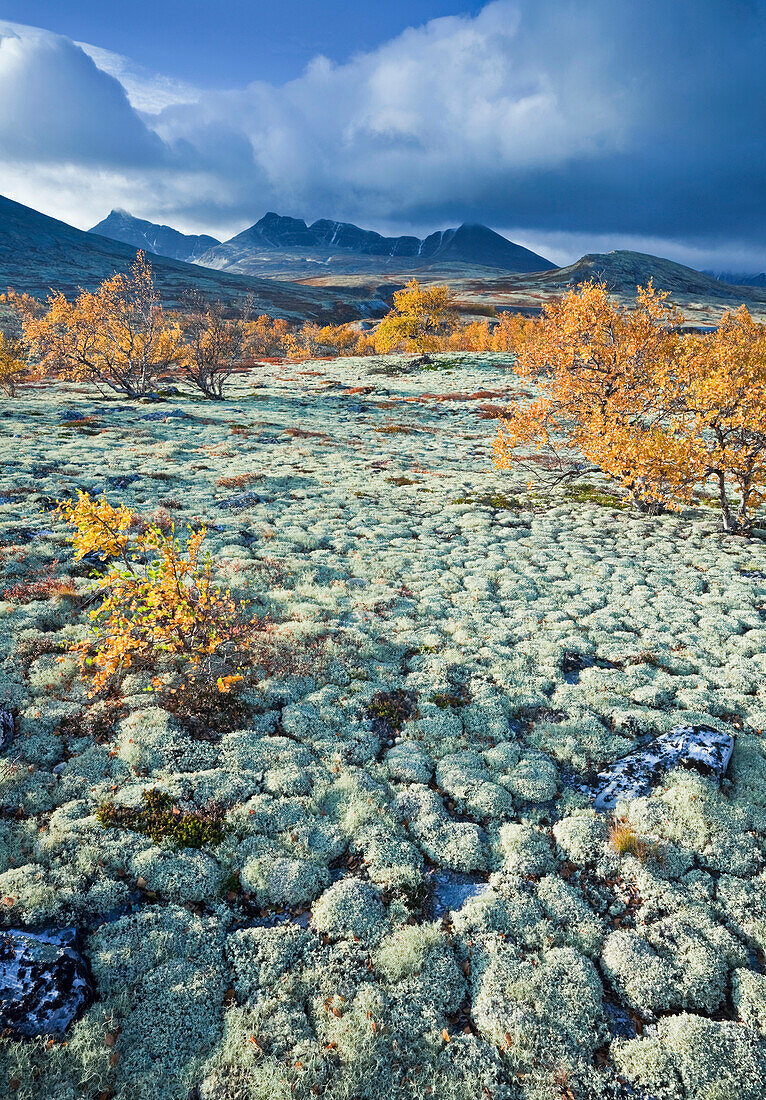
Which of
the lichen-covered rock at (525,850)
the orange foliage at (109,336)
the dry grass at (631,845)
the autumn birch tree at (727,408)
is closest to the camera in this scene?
the lichen-covered rock at (525,850)

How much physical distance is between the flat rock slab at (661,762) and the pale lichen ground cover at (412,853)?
0.26m

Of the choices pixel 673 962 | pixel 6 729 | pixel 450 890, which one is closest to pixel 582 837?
pixel 673 962

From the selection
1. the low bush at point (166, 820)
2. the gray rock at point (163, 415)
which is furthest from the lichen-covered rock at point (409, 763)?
the gray rock at point (163, 415)

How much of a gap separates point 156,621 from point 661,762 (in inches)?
424

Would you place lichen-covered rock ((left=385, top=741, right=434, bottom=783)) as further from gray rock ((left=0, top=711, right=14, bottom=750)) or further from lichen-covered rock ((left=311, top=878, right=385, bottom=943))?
gray rock ((left=0, top=711, right=14, bottom=750))

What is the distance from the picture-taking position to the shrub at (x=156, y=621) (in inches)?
403

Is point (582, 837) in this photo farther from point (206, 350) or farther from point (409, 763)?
point (206, 350)

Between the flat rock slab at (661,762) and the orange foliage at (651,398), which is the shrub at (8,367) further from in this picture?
the flat rock slab at (661,762)

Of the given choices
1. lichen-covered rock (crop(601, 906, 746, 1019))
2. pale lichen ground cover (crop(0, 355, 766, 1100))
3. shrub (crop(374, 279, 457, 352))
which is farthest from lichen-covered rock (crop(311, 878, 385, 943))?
shrub (crop(374, 279, 457, 352))

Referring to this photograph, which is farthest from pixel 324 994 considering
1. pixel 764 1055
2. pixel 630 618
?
pixel 630 618

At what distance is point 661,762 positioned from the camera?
930 cm

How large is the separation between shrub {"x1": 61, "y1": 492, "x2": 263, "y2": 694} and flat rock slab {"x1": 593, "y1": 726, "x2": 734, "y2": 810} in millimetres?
7404

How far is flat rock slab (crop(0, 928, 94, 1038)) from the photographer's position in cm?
542

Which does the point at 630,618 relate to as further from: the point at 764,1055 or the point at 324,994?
the point at 324,994
